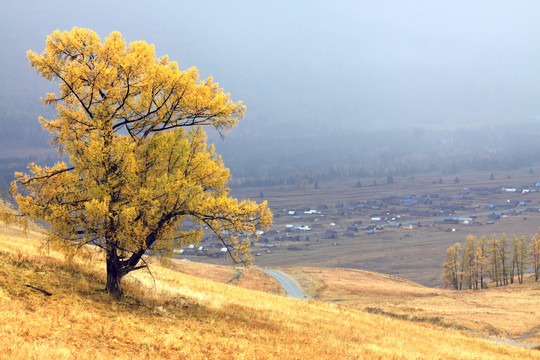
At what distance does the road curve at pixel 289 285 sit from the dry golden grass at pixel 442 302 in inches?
86.5

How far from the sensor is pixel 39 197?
17844 mm

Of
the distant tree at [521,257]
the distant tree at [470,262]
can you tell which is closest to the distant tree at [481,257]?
the distant tree at [470,262]

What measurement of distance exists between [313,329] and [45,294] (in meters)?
12.6

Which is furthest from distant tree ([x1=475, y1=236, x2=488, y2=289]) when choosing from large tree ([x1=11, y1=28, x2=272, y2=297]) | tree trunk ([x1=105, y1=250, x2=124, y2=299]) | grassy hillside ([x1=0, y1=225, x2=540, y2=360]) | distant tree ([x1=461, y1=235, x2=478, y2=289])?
tree trunk ([x1=105, y1=250, x2=124, y2=299])

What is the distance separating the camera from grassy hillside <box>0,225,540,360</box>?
12367 millimetres

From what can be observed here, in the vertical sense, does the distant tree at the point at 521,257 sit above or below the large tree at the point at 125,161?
below

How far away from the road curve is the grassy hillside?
36.2 m

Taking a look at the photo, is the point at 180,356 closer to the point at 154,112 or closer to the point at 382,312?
the point at 154,112

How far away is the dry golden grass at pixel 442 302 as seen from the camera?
1666 inches

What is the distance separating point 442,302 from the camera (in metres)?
58.7

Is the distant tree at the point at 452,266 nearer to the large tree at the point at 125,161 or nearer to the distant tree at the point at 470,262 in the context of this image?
the distant tree at the point at 470,262

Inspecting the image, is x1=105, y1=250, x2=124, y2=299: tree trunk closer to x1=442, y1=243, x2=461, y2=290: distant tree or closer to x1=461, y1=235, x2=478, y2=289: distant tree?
x1=442, y1=243, x2=461, y2=290: distant tree

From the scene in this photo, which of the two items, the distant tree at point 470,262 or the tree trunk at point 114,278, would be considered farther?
the distant tree at point 470,262

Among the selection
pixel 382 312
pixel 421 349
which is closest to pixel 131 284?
pixel 421 349
